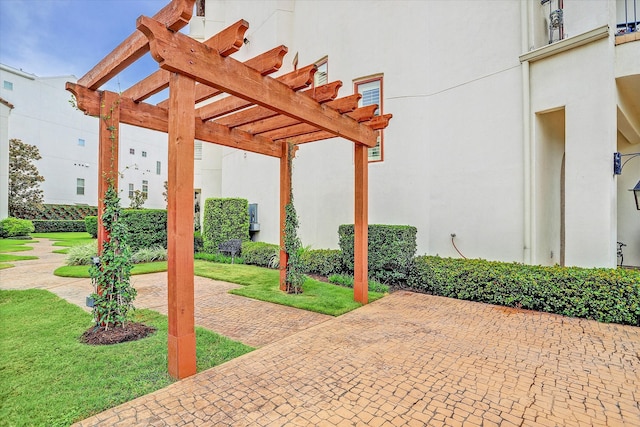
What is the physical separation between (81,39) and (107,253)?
23.8ft

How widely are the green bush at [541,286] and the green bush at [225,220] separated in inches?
261

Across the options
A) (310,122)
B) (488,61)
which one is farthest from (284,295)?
(488,61)

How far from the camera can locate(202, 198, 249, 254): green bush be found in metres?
11.3

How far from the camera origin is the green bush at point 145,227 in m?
10.8

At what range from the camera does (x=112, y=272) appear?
392cm

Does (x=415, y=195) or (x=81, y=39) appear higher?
(x=81, y=39)

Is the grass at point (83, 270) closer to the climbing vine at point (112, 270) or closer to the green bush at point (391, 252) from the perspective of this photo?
the climbing vine at point (112, 270)

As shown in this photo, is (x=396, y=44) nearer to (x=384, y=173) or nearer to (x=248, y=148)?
(x=384, y=173)

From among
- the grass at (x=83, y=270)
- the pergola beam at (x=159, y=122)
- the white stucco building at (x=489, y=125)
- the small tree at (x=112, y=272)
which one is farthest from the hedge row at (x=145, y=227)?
the small tree at (x=112, y=272)

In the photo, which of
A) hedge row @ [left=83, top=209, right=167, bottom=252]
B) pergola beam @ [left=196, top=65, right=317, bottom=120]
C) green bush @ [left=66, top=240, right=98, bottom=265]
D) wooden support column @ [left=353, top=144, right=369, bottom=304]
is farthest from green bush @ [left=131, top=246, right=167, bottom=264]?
wooden support column @ [left=353, top=144, right=369, bottom=304]

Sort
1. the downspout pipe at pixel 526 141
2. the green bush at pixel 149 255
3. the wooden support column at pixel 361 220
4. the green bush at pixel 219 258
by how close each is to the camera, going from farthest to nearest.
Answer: the green bush at pixel 219 258
the green bush at pixel 149 255
the downspout pipe at pixel 526 141
the wooden support column at pixel 361 220

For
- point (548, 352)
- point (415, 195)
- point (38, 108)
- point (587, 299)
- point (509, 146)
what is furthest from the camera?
point (38, 108)

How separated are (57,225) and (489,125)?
2616cm

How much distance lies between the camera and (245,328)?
14.5 ft
